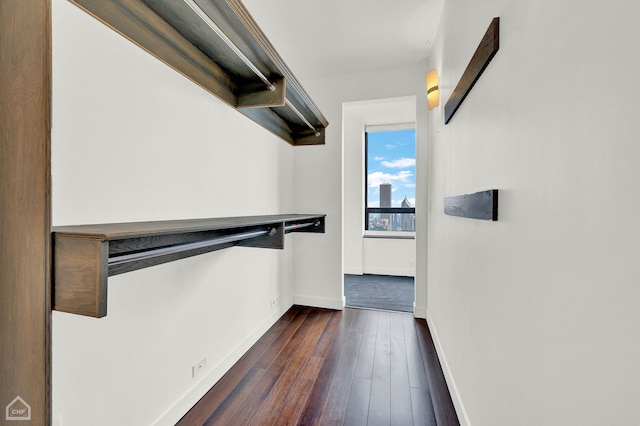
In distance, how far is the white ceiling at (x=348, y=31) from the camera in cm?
216

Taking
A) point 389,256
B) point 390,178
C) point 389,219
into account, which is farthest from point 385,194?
point 389,256

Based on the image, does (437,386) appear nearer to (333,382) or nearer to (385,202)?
(333,382)

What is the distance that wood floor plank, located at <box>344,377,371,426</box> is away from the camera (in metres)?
1.61

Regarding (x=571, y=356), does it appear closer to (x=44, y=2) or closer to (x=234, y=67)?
(x=44, y=2)

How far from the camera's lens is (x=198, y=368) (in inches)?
68.3

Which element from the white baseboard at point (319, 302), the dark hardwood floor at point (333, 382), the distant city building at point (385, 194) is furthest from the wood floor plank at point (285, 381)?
the distant city building at point (385, 194)

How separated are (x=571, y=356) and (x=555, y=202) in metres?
0.36

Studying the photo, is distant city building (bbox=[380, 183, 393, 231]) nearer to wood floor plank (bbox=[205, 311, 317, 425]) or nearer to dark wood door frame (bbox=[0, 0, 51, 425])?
wood floor plank (bbox=[205, 311, 317, 425])

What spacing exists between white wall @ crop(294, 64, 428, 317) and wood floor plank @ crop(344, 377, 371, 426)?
1.33 meters

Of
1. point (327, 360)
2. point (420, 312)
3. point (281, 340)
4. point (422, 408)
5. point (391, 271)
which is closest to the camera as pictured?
point (422, 408)

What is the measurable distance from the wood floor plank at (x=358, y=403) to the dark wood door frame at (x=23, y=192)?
54.9 inches

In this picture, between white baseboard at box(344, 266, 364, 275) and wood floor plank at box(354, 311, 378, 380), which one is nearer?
wood floor plank at box(354, 311, 378, 380)

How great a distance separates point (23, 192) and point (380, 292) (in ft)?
12.6

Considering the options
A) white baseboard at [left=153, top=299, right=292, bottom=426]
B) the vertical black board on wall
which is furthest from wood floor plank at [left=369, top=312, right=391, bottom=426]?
the vertical black board on wall
